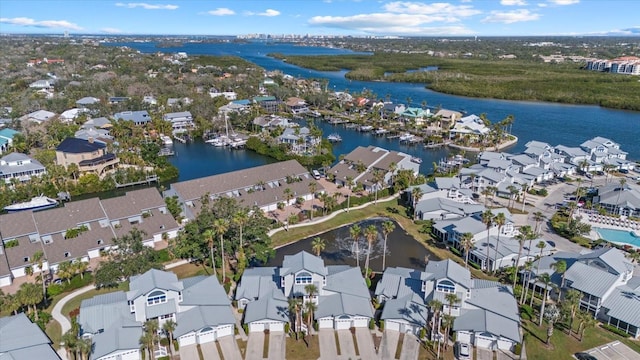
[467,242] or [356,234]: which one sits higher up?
[356,234]

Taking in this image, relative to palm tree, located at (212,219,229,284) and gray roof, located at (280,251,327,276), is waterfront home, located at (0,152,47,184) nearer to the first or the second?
palm tree, located at (212,219,229,284)

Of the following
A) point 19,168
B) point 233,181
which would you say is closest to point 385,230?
point 233,181

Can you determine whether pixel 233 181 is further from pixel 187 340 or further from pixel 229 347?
pixel 229 347

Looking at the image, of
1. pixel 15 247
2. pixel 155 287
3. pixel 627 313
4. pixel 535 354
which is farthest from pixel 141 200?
pixel 627 313

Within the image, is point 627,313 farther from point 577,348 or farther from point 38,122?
point 38,122

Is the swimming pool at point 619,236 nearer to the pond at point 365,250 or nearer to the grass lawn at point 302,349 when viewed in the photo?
the pond at point 365,250

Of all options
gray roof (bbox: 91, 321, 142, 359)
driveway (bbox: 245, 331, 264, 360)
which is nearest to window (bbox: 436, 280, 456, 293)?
driveway (bbox: 245, 331, 264, 360)

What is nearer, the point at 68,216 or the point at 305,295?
the point at 305,295
